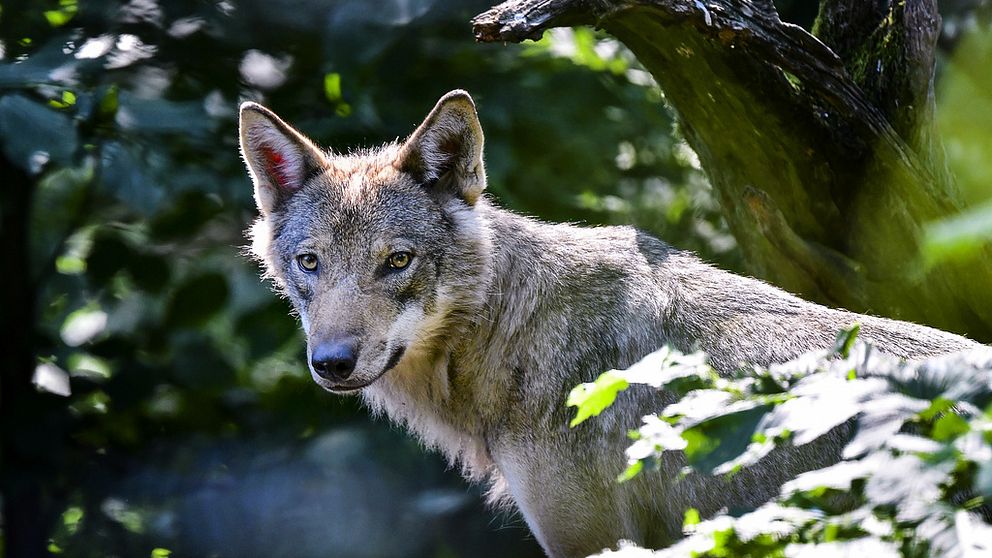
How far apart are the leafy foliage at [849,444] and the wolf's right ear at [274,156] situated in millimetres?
2827

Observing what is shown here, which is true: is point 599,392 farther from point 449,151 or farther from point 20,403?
point 20,403

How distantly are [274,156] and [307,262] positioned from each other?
67 centimetres

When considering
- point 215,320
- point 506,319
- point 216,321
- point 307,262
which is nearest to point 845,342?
point 506,319

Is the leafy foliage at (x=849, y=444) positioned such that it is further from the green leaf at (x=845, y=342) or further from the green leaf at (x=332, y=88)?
the green leaf at (x=332, y=88)

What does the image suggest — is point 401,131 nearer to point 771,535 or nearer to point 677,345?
point 677,345

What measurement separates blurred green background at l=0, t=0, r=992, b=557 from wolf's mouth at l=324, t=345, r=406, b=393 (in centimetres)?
254

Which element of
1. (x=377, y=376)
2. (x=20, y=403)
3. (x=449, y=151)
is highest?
(x=449, y=151)

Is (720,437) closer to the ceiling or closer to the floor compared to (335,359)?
closer to the ceiling

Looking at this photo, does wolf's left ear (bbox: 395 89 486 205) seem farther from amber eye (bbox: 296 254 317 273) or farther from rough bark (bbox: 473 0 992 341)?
rough bark (bbox: 473 0 992 341)

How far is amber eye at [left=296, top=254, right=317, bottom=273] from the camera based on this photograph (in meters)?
4.84

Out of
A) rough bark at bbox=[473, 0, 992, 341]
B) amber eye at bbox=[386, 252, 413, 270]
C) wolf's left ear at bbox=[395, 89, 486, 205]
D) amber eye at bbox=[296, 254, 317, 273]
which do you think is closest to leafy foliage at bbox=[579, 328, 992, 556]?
amber eye at bbox=[386, 252, 413, 270]

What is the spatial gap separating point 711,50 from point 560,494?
2222mm

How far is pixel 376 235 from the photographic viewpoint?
4.77 meters

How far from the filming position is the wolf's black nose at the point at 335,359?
431 cm
